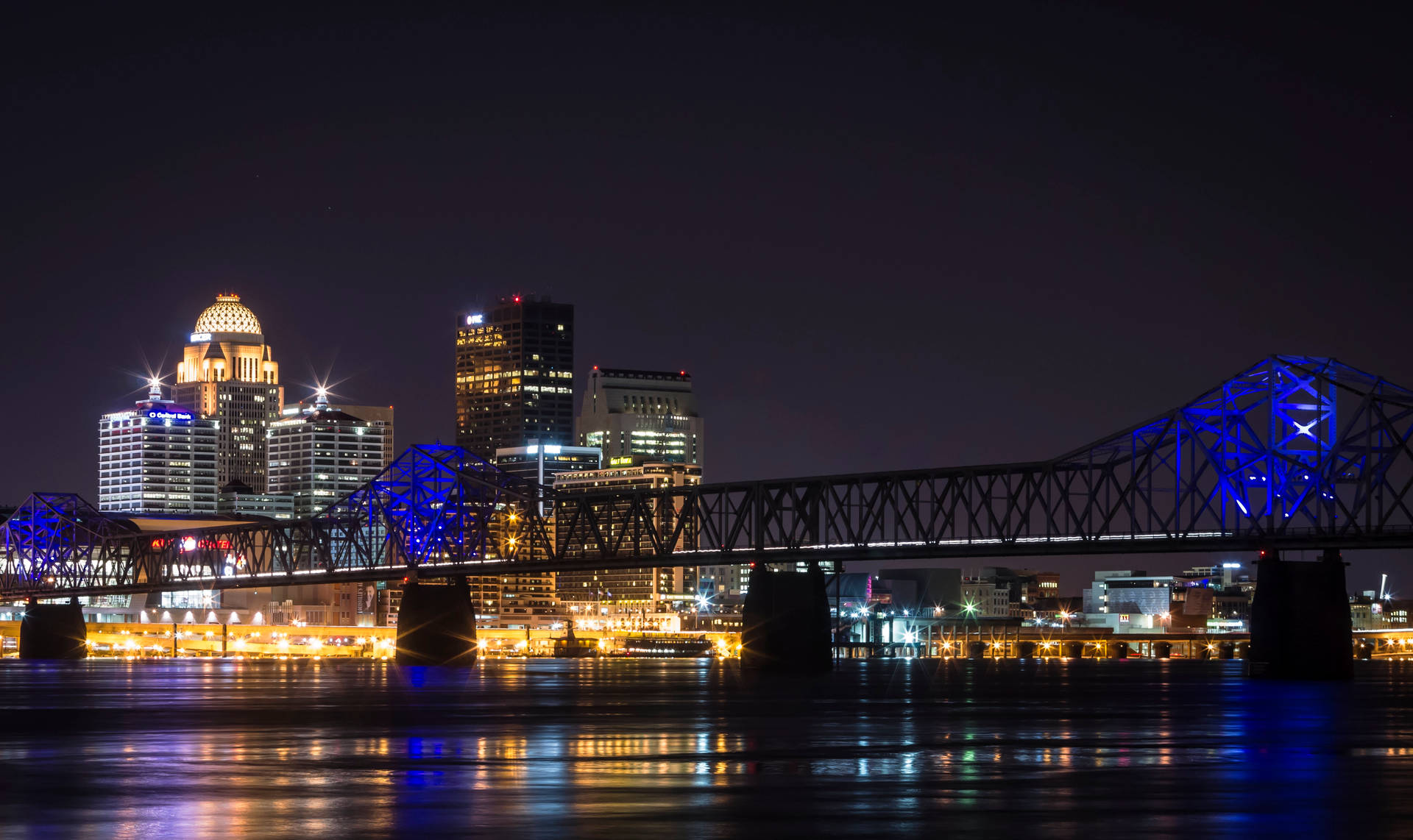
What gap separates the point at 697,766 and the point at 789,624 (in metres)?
112

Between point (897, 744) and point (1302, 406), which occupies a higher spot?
point (1302, 406)

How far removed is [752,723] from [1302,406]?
9583 cm

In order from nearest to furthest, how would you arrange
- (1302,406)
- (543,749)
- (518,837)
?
1. (518,837)
2. (543,749)
3. (1302,406)

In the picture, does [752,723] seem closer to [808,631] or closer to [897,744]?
[897,744]

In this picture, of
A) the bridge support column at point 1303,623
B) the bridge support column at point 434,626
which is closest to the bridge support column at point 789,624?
the bridge support column at point 1303,623

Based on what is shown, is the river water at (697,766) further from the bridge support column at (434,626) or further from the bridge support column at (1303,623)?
the bridge support column at (434,626)

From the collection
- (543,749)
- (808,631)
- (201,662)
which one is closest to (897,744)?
(543,749)

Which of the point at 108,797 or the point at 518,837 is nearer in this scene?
the point at 518,837

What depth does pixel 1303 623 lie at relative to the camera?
5369 inches

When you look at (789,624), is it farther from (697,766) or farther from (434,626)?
(697,766)

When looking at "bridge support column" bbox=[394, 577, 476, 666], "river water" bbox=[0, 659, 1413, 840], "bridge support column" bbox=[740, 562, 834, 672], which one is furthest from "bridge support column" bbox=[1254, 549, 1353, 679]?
"bridge support column" bbox=[394, 577, 476, 666]

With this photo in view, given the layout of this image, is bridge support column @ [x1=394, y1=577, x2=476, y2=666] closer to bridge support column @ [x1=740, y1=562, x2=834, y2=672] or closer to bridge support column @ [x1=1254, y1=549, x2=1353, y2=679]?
bridge support column @ [x1=740, y1=562, x2=834, y2=672]

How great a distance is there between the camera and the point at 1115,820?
34125 millimetres

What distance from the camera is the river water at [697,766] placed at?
33.7 metres
